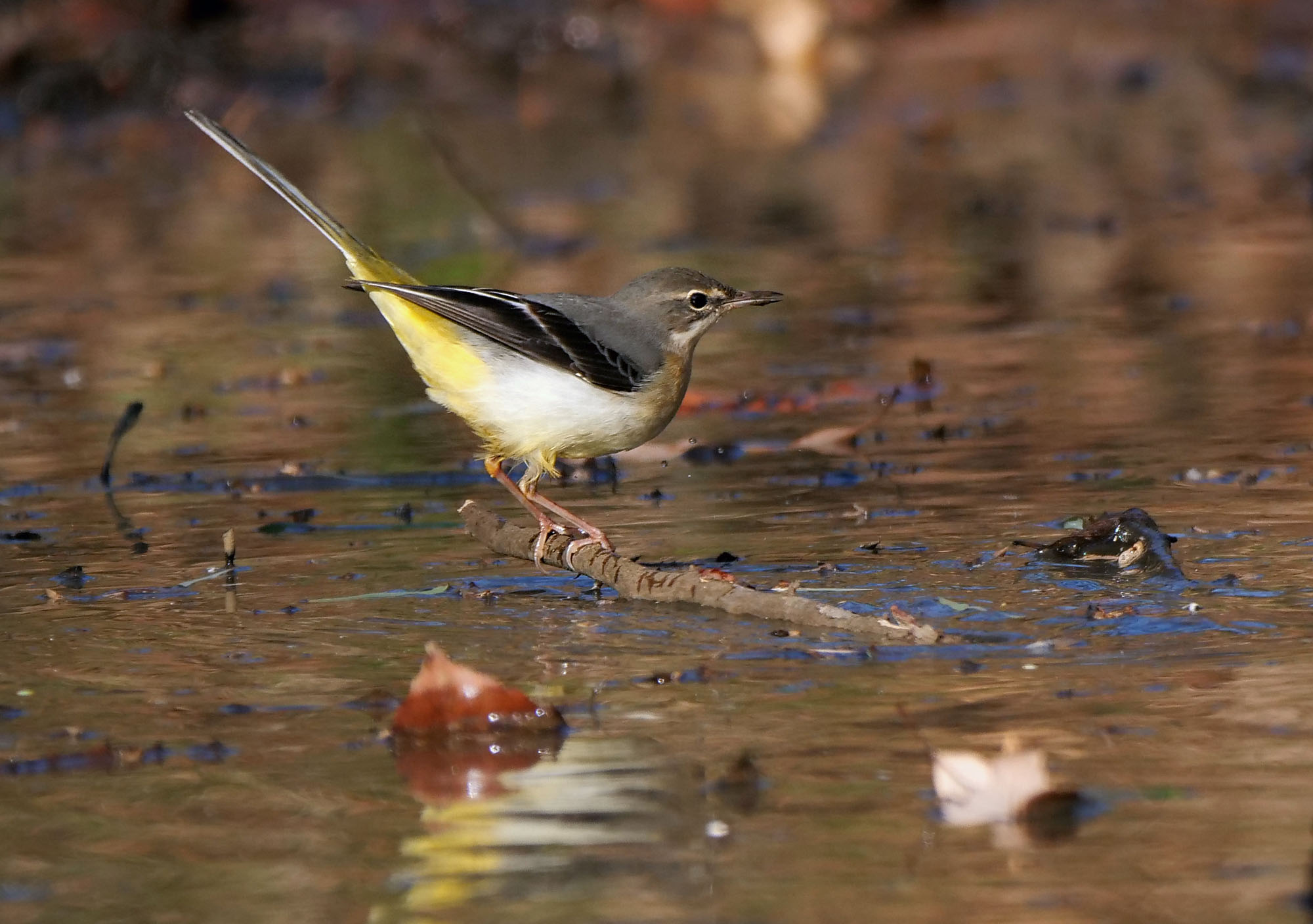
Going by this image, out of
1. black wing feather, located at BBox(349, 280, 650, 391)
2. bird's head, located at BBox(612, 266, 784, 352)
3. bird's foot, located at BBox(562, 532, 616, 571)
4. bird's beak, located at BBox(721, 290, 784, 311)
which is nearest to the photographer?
bird's foot, located at BBox(562, 532, 616, 571)

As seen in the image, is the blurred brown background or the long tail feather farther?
the blurred brown background

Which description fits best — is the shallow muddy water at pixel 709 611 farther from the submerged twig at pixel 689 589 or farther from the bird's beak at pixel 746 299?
the bird's beak at pixel 746 299

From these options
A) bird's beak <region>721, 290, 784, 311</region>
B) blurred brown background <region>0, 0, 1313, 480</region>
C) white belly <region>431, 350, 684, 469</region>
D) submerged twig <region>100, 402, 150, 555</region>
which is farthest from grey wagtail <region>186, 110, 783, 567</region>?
blurred brown background <region>0, 0, 1313, 480</region>

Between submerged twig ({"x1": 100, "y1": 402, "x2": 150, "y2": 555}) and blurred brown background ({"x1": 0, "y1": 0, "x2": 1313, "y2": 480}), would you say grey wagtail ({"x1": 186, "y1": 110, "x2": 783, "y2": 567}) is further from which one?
blurred brown background ({"x1": 0, "y1": 0, "x2": 1313, "y2": 480})

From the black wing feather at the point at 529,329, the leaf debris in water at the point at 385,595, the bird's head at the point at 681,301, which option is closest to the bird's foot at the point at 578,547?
the leaf debris in water at the point at 385,595

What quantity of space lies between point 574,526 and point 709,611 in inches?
63.0

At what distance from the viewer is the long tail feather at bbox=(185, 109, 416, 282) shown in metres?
7.59

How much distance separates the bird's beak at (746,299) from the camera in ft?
25.7

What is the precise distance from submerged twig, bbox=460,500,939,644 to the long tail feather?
1055 millimetres

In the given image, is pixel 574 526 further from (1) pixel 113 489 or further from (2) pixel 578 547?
(1) pixel 113 489

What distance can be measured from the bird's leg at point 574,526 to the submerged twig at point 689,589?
0.03 meters

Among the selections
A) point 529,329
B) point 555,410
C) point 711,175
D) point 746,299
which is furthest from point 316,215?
point 711,175

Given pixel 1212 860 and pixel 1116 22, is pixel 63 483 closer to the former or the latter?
pixel 1212 860

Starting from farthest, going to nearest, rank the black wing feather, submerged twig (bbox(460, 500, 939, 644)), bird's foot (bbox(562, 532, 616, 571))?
1. the black wing feather
2. bird's foot (bbox(562, 532, 616, 571))
3. submerged twig (bbox(460, 500, 939, 644))
